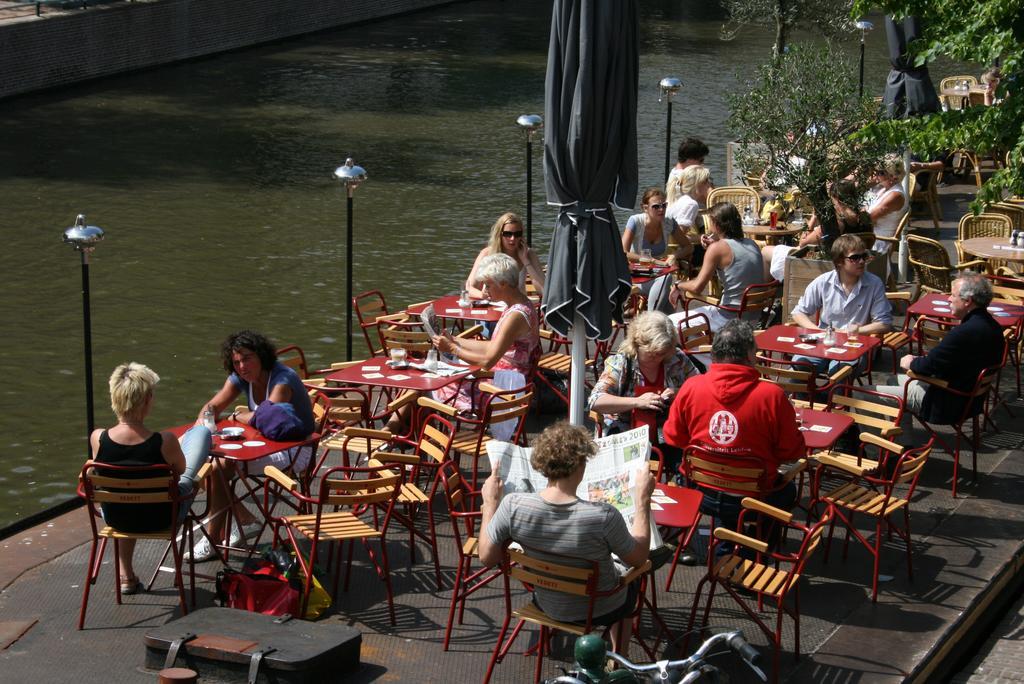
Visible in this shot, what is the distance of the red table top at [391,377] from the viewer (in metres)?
8.40

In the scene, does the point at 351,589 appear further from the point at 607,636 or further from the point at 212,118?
the point at 212,118

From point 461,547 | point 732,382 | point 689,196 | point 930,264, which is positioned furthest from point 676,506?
point 689,196

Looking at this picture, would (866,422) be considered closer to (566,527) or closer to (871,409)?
(871,409)

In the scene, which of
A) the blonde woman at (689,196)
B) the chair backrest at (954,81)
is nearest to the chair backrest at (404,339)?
the blonde woman at (689,196)

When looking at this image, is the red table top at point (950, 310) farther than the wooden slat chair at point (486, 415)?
Yes

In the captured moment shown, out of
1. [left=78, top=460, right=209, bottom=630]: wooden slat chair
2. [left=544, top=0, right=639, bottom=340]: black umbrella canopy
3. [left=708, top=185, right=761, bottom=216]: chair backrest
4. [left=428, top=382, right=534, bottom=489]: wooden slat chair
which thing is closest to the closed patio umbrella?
[left=544, top=0, right=639, bottom=340]: black umbrella canopy

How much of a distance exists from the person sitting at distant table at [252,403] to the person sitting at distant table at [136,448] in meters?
0.56

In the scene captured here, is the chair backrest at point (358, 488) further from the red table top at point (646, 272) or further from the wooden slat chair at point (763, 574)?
the red table top at point (646, 272)

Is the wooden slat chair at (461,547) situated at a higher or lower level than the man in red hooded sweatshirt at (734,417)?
lower

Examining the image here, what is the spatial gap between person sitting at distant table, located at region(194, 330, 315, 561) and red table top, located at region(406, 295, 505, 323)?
236cm

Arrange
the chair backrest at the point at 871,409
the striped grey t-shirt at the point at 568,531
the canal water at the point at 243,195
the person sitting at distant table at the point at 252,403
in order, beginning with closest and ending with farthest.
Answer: the striped grey t-shirt at the point at 568,531, the person sitting at distant table at the point at 252,403, the chair backrest at the point at 871,409, the canal water at the point at 243,195

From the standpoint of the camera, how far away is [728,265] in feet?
35.9

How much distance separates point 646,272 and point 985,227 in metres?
3.90

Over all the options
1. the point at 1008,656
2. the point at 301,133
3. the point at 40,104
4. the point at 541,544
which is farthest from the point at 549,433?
the point at 40,104
